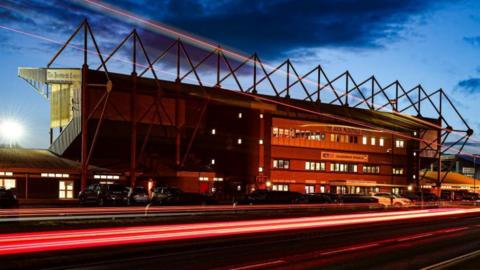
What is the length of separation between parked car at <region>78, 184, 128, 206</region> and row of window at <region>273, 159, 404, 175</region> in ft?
110

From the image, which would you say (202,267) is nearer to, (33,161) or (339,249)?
(339,249)

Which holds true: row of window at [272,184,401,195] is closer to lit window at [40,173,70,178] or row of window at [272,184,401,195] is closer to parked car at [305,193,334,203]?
parked car at [305,193,334,203]

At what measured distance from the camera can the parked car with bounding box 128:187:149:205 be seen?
4738 centimetres

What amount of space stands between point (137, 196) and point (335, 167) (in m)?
42.6

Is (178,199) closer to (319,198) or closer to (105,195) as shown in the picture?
(105,195)

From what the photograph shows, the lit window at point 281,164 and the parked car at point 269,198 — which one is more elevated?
the lit window at point 281,164

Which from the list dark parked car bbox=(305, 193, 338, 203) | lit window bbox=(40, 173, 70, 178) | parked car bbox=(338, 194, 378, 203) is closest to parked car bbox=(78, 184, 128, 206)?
lit window bbox=(40, 173, 70, 178)

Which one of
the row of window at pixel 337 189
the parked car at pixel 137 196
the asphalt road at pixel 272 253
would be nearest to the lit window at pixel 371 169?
the row of window at pixel 337 189

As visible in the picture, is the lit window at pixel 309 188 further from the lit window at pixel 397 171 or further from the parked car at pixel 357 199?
→ the parked car at pixel 357 199

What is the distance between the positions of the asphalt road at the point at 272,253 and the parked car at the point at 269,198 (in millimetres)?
24122

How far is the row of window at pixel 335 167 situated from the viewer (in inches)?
3086

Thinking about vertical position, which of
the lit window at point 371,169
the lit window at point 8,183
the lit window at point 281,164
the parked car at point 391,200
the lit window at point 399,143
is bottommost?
the parked car at point 391,200

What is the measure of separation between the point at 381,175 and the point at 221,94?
2895 cm

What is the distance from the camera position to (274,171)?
77312 millimetres
